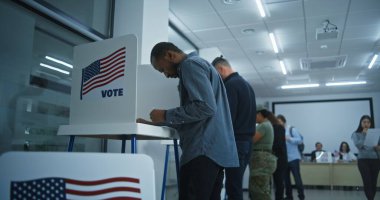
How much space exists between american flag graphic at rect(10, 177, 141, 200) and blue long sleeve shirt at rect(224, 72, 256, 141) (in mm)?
1456

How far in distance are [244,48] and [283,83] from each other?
10.6 ft

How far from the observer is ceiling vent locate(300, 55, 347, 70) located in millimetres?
6454

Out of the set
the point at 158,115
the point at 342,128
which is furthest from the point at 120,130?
the point at 342,128

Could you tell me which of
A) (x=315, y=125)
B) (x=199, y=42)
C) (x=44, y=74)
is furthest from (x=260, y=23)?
(x=315, y=125)

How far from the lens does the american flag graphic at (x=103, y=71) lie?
146cm

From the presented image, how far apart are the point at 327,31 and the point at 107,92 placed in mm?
4224

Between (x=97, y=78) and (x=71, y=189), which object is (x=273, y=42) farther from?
(x=71, y=189)

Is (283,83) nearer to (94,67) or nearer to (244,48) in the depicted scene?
(244,48)

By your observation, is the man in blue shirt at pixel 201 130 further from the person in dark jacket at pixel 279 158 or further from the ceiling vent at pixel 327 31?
the ceiling vent at pixel 327 31

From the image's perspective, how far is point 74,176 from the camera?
707 mm

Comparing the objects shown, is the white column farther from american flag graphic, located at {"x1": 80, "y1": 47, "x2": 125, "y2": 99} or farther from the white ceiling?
american flag graphic, located at {"x1": 80, "y1": 47, "x2": 125, "y2": 99}

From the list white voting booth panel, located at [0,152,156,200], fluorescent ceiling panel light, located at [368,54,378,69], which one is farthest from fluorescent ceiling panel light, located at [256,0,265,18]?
white voting booth panel, located at [0,152,156,200]

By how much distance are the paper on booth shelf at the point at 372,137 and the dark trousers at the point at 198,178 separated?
3032 millimetres

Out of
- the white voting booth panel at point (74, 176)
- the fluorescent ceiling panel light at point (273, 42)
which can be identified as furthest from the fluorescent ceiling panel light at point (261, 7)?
the white voting booth panel at point (74, 176)
